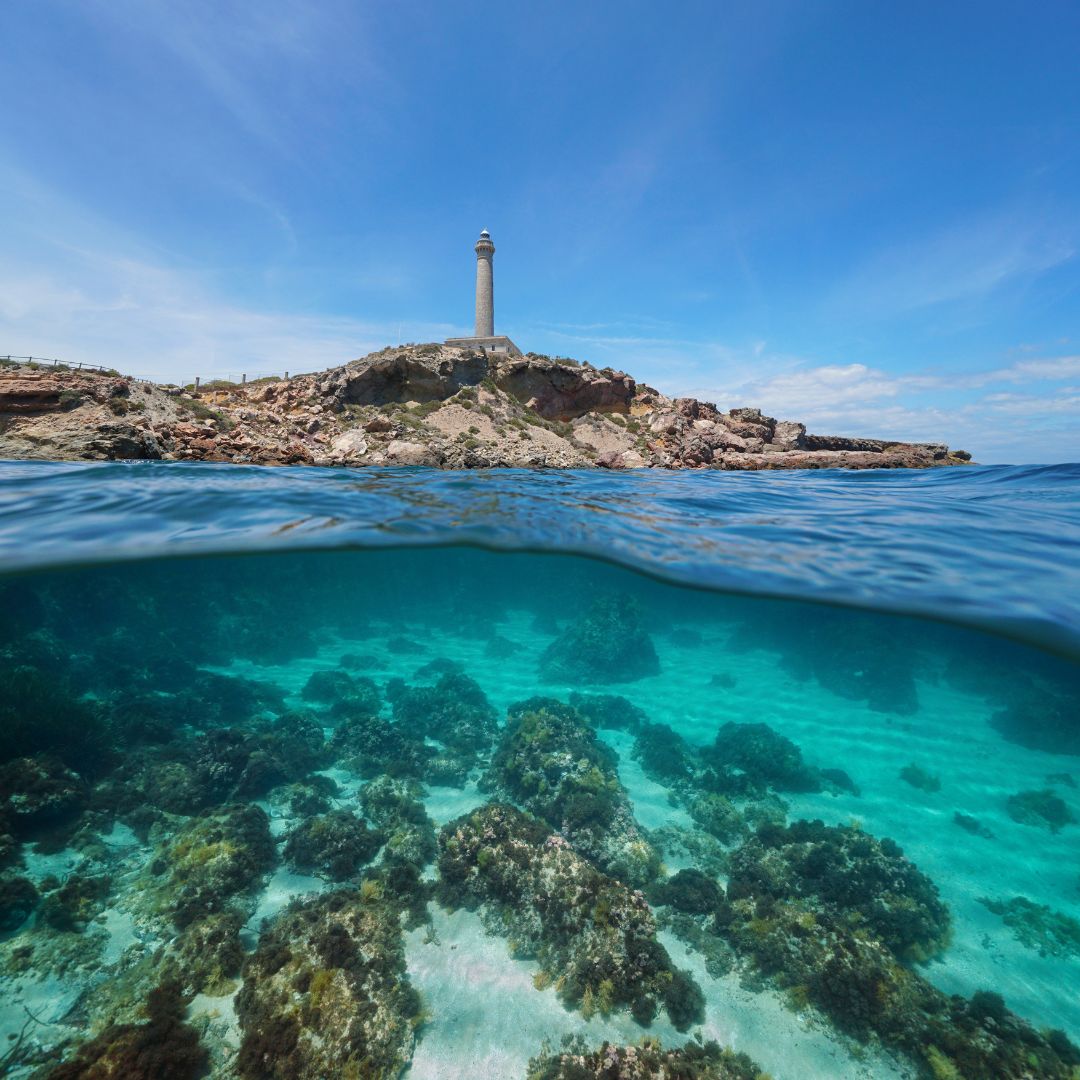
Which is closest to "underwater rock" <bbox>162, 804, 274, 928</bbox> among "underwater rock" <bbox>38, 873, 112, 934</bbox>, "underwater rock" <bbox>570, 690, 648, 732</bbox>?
"underwater rock" <bbox>38, 873, 112, 934</bbox>

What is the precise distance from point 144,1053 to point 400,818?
3387 millimetres

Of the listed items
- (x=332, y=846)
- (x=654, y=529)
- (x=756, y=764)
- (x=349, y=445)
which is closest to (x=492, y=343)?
(x=349, y=445)

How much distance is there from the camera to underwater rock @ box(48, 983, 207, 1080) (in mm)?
3473

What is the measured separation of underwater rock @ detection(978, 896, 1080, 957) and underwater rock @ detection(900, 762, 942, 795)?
225 cm

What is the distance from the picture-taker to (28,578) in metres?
9.52

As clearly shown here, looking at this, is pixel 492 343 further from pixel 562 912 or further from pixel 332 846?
pixel 562 912

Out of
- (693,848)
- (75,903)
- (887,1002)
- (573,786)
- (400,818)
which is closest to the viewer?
(887,1002)

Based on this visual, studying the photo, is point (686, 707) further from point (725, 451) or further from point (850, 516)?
point (725, 451)

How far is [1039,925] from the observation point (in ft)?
17.8

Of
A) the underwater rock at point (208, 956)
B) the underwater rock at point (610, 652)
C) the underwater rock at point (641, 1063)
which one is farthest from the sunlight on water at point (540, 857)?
the underwater rock at point (610, 652)

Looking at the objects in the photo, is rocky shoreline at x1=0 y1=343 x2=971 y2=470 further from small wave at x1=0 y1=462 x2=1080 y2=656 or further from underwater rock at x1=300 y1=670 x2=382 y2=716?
underwater rock at x1=300 y1=670 x2=382 y2=716

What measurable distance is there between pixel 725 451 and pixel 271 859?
89.8 feet

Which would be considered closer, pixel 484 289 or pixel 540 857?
pixel 540 857

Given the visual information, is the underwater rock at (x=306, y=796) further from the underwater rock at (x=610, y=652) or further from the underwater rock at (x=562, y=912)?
the underwater rock at (x=610, y=652)
